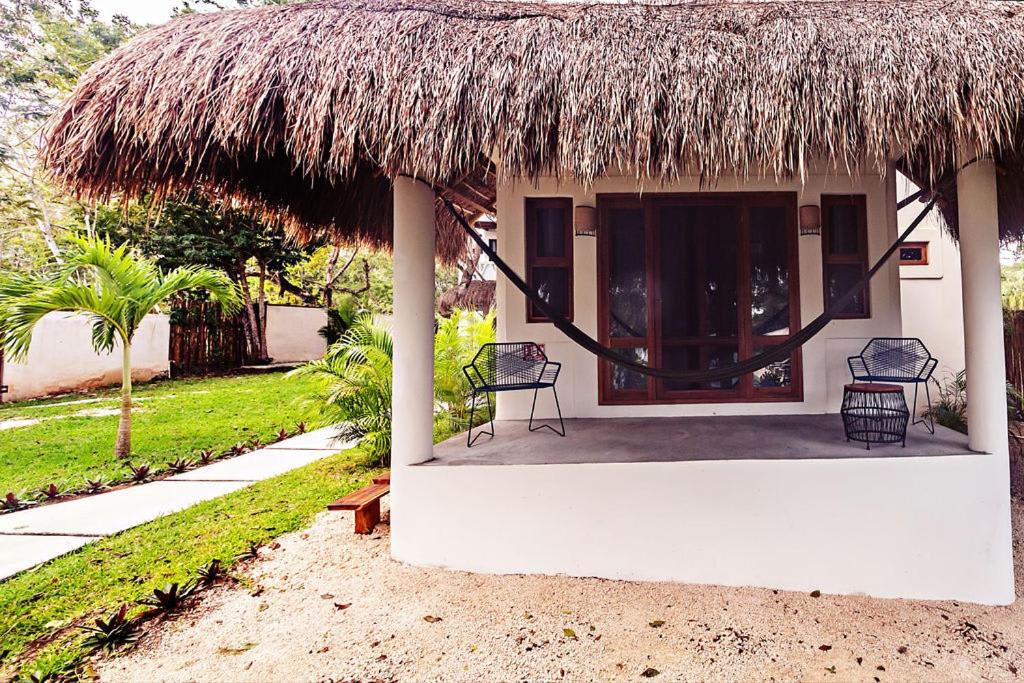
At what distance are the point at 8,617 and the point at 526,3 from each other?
3.80 m

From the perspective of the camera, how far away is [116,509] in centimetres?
344

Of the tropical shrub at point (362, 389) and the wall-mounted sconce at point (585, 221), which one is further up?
the wall-mounted sconce at point (585, 221)

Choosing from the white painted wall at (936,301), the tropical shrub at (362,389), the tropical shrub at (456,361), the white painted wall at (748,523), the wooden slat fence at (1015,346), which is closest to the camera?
the white painted wall at (748,523)

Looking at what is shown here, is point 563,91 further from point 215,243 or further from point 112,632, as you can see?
point 215,243

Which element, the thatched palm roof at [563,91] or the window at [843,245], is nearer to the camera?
the thatched palm roof at [563,91]

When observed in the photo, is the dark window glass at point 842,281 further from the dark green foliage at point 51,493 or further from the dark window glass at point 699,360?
the dark green foliage at point 51,493

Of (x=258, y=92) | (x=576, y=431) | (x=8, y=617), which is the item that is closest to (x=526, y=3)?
(x=258, y=92)

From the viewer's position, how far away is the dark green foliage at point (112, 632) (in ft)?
6.53

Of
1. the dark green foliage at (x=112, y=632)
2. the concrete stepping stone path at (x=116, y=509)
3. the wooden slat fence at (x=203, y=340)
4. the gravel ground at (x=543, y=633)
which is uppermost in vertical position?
the wooden slat fence at (x=203, y=340)

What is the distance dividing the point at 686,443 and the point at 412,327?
5.52 feet

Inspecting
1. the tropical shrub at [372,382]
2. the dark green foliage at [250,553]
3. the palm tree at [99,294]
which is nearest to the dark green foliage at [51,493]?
the palm tree at [99,294]

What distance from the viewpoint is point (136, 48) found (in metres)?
2.51

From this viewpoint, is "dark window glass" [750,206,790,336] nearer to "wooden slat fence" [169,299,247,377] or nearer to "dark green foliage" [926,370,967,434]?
"dark green foliage" [926,370,967,434]

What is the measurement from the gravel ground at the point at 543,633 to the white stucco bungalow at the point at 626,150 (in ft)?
0.46
